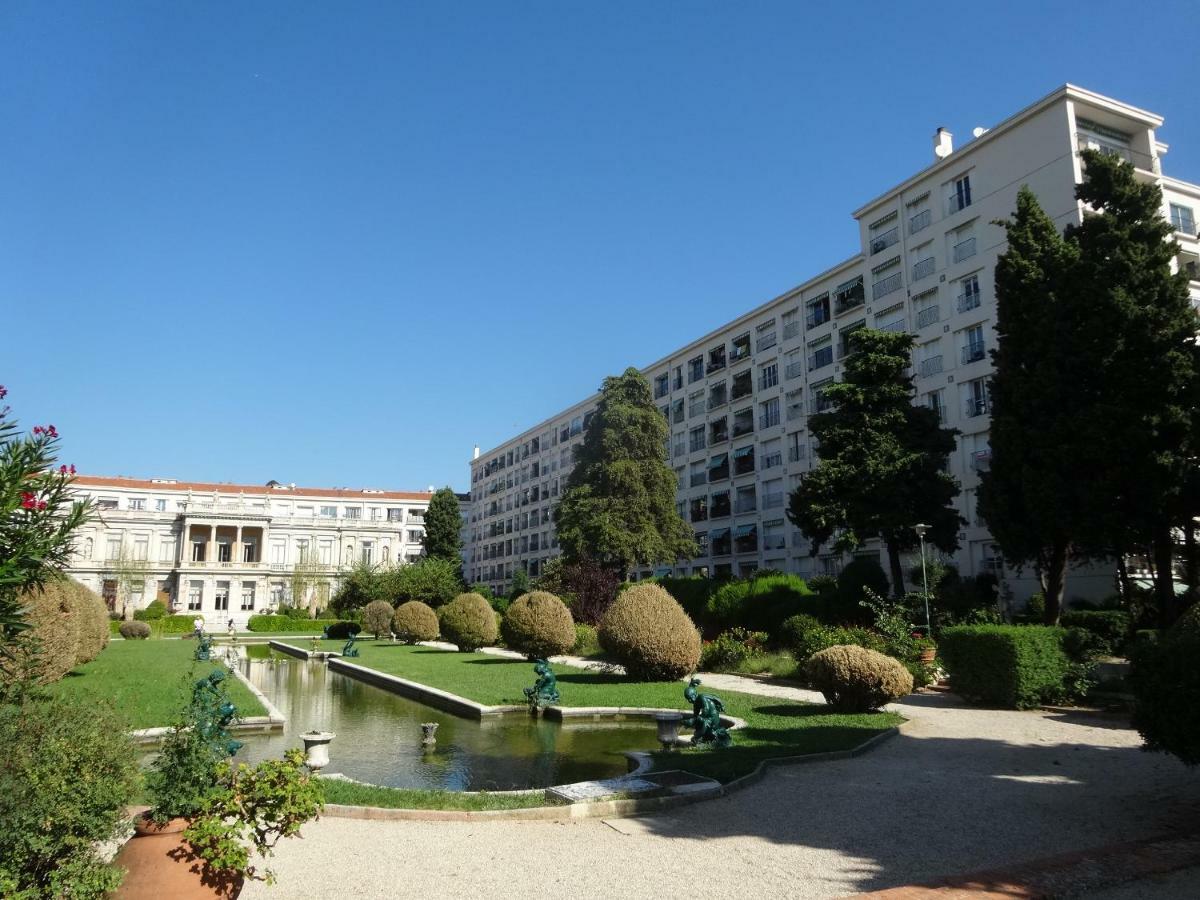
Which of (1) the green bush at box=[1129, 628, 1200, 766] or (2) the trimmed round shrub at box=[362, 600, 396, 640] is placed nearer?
(1) the green bush at box=[1129, 628, 1200, 766]

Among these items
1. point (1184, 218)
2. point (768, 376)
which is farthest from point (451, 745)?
point (768, 376)

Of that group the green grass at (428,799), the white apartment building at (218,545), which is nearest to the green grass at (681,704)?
the green grass at (428,799)

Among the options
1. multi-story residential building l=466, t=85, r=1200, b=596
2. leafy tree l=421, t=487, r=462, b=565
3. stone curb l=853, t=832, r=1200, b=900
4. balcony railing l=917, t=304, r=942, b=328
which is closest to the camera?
stone curb l=853, t=832, r=1200, b=900

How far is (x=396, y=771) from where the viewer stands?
11555 mm

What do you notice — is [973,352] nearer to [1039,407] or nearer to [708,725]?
[1039,407]

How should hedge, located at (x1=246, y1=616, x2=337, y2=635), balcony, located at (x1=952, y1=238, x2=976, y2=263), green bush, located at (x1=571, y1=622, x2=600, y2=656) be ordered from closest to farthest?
green bush, located at (x1=571, y1=622, x2=600, y2=656)
balcony, located at (x1=952, y1=238, x2=976, y2=263)
hedge, located at (x1=246, y1=616, x2=337, y2=635)

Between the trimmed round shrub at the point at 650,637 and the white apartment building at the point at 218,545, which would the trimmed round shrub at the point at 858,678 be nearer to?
the trimmed round shrub at the point at 650,637

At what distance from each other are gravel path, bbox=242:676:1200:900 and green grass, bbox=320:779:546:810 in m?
0.44

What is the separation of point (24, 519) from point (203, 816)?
269 centimetres

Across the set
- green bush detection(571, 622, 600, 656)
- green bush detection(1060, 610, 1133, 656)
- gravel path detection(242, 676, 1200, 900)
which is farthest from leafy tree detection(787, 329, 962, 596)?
gravel path detection(242, 676, 1200, 900)

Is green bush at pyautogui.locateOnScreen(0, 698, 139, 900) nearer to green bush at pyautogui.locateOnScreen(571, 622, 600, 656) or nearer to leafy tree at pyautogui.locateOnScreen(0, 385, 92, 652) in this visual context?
leafy tree at pyautogui.locateOnScreen(0, 385, 92, 652)

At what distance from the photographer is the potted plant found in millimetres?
4691

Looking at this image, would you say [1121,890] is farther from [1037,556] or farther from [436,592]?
[436,592]

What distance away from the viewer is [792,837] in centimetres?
738
